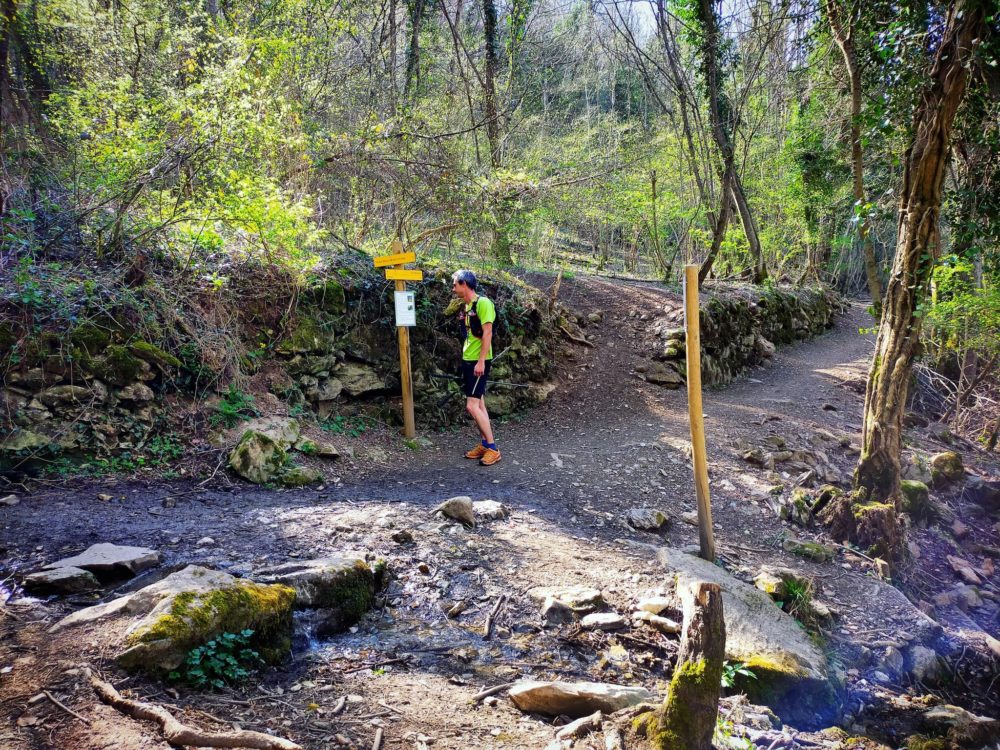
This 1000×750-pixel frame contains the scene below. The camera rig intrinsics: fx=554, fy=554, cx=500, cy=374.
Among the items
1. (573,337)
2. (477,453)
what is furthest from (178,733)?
(573,337)

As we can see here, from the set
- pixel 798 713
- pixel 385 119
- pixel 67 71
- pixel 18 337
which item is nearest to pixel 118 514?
pixel 18 337

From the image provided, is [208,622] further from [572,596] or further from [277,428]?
[277,428]

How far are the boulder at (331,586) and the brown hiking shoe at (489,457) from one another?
122 inches

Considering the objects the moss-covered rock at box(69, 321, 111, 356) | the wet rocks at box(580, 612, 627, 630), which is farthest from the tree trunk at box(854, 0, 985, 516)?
the moss-covered rock at box(69, 321, 111, 356)

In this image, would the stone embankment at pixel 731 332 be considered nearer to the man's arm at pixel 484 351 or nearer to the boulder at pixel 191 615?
the man's arm at pixel 484 351

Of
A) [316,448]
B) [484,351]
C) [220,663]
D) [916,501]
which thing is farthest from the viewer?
[916,501]

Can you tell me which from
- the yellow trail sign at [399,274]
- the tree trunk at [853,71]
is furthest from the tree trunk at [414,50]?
the tree trunk at [853,71]

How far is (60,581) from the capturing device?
2.78 metres

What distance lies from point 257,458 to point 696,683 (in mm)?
4141

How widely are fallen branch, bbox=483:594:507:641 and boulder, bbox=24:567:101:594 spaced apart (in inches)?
81.7

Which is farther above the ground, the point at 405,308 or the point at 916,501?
the point at 405,308

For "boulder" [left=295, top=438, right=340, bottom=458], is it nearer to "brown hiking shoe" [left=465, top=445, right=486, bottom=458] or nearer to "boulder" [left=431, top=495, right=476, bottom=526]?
"brown hiking shoe" [left=465, top=445, right=486, bottom=458]

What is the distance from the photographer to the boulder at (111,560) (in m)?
2.96

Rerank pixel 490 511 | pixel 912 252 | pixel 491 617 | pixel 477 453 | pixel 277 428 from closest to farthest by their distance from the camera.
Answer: pixel 491 617, pixel 490 511, pixel 912 252, pixel 277 428, pixel 477 453
